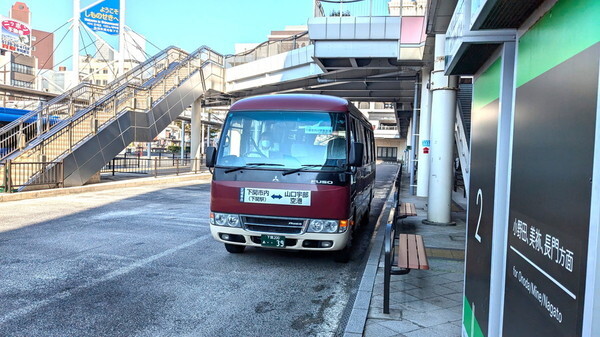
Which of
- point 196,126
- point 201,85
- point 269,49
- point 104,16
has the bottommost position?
point 196,126

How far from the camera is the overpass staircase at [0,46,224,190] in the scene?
1608 cm

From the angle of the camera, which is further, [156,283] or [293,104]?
[293,104]

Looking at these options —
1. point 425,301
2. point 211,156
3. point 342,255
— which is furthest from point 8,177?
point 425,301

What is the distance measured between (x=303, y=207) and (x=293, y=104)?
1671 mm

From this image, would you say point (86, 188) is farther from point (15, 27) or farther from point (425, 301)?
point (15, 27)

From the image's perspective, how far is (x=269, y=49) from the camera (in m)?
24.9

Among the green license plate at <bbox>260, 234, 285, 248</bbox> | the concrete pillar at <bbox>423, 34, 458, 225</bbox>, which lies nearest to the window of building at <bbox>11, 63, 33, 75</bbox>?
the concrete pillar at <bbox>423, 34, 458, 225</bbox>

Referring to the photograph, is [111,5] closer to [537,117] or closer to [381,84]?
[381,84]

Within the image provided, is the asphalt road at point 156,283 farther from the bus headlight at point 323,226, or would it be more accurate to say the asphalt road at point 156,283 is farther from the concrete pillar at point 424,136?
the concrete pillar at point 424,136

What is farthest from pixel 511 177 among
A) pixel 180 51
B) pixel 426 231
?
pixel 180 51

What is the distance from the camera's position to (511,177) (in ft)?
7.97

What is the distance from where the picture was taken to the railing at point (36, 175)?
1435cm

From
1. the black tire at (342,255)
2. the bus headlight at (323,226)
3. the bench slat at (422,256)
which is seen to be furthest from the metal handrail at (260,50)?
the bench slat at (422,256)

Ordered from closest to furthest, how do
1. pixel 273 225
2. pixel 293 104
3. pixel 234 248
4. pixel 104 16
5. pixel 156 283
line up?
pixel 156 283
pixel 273 225
pixel 293 104
pixel 234 248
pixel 104 16
